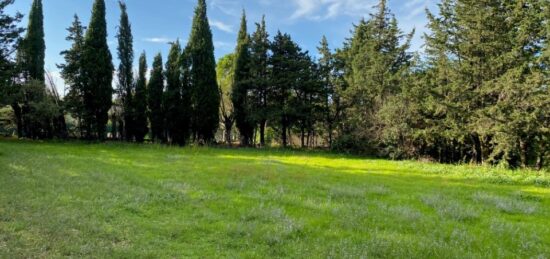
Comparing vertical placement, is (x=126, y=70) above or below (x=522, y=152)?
above

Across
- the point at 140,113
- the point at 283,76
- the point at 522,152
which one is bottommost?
the point at 522,152

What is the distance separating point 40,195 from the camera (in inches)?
406

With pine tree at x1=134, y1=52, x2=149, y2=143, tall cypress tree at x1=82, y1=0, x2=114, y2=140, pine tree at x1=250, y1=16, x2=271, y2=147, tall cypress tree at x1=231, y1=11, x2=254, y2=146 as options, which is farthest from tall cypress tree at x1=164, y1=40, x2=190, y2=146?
pine tree at x1=250, y1=16, x2=271, y2=147

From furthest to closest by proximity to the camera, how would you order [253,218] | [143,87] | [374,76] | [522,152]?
1. [143,87]
2. [374,76]
3. [522,152]
4. [253,218]

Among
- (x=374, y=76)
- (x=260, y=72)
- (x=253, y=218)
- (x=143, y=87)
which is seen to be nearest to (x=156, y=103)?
(x=143, y=87)

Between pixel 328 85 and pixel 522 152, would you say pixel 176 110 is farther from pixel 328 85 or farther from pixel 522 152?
pixel 522 152

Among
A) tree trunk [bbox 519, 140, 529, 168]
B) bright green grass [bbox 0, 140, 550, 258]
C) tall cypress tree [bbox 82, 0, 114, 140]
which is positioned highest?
tall cypress tree [bbox 82, 0, 114, 140]

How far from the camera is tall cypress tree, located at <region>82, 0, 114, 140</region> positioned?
1521 inches

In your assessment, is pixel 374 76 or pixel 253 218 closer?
pixel 253 218

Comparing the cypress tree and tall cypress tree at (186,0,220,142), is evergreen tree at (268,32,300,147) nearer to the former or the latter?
tall cypress tree at (186,0,220,142)

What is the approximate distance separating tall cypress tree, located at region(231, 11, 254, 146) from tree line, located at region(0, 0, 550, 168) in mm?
143

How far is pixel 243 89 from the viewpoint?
42.9 metres

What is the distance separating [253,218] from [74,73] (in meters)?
37.2

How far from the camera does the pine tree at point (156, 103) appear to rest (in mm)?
43625
